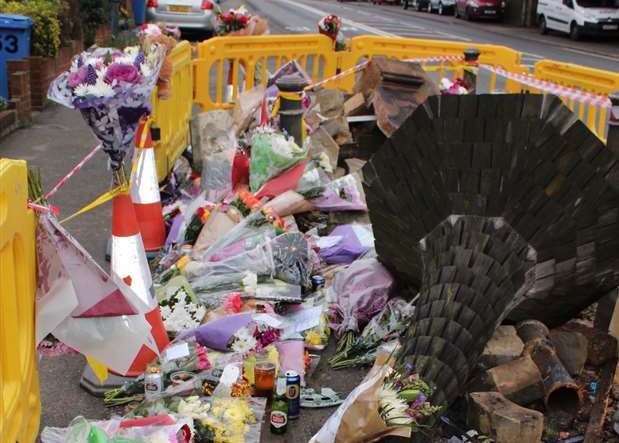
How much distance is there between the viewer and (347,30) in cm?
2645

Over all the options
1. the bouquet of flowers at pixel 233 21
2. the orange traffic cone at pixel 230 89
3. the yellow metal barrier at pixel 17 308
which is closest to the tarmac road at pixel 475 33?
the bouquet of flowers at pixel 233 21

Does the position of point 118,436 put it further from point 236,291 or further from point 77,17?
point 77,17

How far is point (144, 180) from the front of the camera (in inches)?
216

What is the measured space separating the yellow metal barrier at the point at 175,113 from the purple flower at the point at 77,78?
218 cm

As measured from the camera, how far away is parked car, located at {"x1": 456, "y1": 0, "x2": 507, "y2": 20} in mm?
37250

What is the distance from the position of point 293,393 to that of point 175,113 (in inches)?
170

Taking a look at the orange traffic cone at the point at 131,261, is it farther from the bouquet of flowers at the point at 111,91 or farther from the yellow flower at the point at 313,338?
the yellow flower at the point at 313,338

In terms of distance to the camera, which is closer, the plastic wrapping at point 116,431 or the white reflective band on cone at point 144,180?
the plastic wrapping at point 116,431

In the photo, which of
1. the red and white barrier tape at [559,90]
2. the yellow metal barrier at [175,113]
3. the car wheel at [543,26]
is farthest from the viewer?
the car wheel at [543,26]

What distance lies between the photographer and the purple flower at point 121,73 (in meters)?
3.97

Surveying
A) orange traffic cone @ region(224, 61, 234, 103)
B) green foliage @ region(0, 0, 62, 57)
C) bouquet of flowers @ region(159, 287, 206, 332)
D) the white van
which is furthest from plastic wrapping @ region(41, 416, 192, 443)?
the white van

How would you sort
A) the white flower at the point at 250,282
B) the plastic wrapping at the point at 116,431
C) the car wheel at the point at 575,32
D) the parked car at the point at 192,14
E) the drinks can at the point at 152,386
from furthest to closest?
the car wheel at the point at 575,32 → the parked car at the point at 192,14 → the white flower at the point at 250,282 → the drinks can at the point at 152,386 → the plastic wrapping at the point at 116,431

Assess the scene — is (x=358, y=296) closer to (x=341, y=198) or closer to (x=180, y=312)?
(x=180, y=312)

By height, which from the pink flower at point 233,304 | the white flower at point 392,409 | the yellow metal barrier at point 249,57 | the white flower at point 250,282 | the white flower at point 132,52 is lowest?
the pink flower at point 233,304
